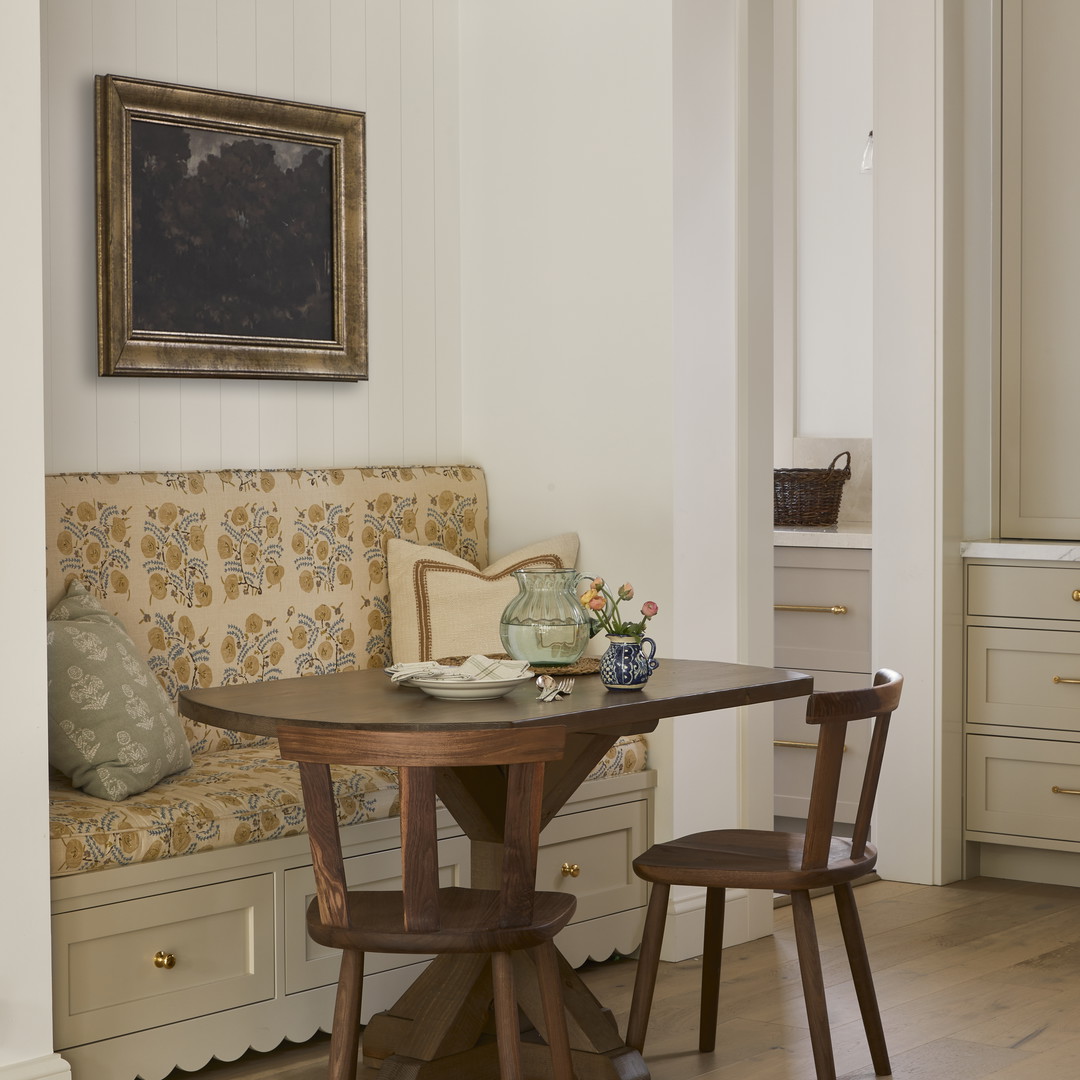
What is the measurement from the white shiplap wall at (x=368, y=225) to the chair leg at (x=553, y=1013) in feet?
5.03

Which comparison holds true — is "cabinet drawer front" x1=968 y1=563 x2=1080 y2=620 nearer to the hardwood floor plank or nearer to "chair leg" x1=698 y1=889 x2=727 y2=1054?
the hardwood floor plank

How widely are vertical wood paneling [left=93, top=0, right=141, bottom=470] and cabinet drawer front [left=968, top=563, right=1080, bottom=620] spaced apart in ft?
7.39

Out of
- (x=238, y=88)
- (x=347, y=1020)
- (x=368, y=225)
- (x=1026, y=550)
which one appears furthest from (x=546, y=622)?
(x=1026, y=550)

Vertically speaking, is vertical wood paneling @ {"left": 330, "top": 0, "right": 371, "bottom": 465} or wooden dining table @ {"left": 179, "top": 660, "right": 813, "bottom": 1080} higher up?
vertical wood paneling @ {"left": 330, "top": 0, "right": 371, "bottom": 465}

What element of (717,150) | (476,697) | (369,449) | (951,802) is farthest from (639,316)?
(951,802)

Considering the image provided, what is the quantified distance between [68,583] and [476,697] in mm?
1003

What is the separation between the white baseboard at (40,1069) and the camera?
98.5 inches

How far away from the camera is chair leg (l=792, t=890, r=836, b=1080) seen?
263cm

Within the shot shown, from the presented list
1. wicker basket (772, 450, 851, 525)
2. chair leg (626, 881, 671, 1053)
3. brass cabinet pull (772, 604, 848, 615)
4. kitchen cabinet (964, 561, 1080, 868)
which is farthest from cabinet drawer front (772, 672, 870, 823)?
chair leg (626, 881, 671, 1053)

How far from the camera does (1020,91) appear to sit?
4266mm

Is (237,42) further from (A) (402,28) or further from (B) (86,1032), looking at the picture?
(B) (86,1032)

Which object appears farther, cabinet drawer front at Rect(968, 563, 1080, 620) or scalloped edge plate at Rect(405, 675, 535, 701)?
cabinet drawer front at Rect(968, 563, 1080, 620)

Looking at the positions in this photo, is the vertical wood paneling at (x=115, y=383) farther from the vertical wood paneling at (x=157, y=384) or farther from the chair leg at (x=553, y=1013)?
the chair leg at (x=553, y=1013)

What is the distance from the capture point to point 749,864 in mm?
2689
